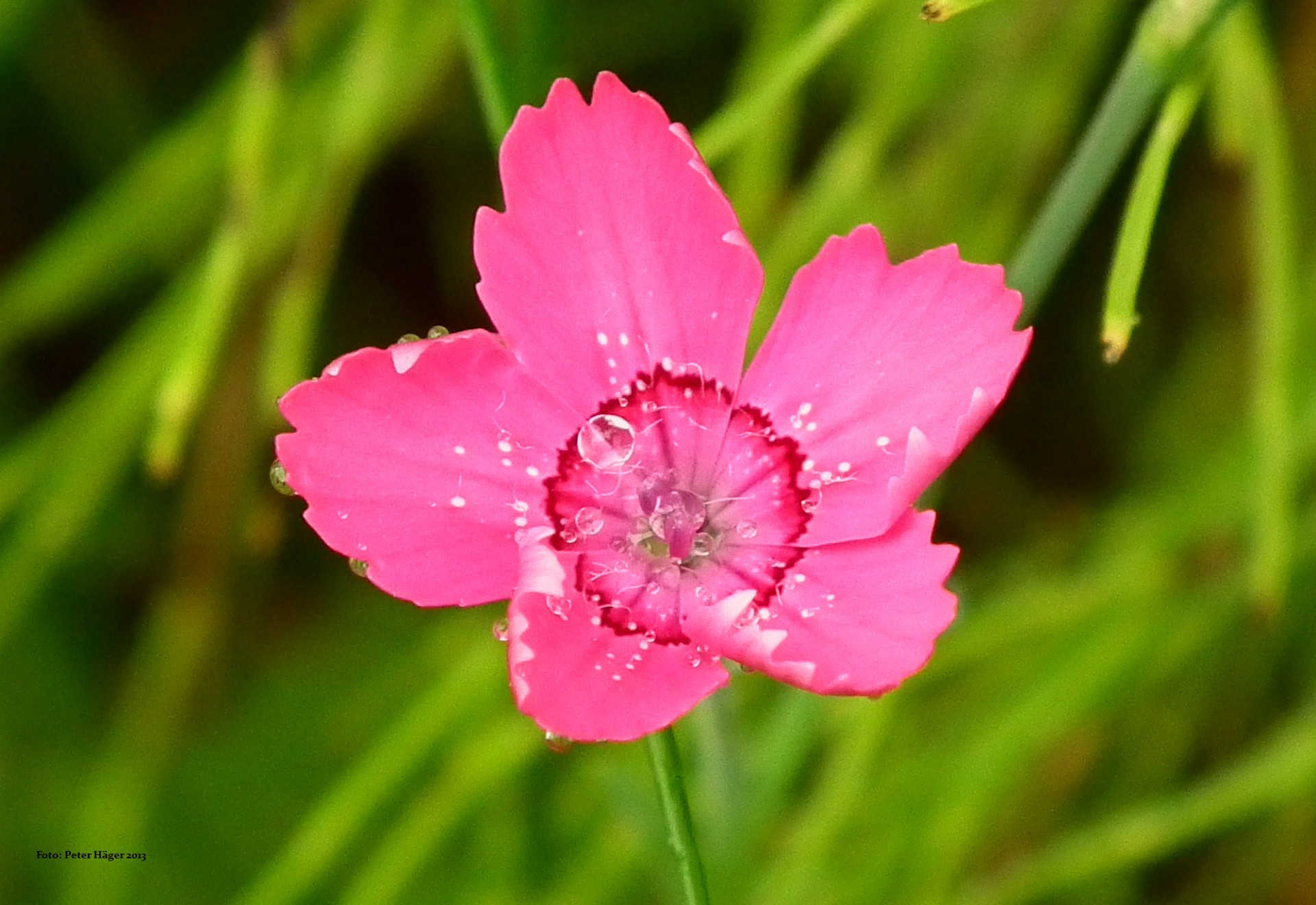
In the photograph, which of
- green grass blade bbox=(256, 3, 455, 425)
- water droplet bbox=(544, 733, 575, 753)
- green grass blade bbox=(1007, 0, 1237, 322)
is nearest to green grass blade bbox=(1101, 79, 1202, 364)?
green grass blade bbox=(1007, 0, 1237, 322)

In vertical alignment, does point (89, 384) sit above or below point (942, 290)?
above

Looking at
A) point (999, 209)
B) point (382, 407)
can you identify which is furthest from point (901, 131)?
point (382, 407)

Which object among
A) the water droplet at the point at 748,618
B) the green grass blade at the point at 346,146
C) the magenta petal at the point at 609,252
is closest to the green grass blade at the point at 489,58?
the magenta petal at the point at 609,252

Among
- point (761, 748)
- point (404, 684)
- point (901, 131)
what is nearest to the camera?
point (761, 748)

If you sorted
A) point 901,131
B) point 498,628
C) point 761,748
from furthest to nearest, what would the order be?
point 901,131
point 761,748
point 498,628

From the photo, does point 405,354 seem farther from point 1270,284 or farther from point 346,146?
point 1270,284

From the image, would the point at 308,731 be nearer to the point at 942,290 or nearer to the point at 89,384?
the point at 89,384

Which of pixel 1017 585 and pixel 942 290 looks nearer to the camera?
pixel 942 290

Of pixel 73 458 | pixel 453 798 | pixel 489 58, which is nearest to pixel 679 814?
pixel 489 58
